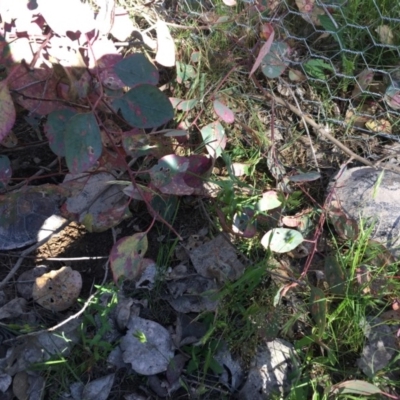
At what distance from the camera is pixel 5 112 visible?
1.17 meters

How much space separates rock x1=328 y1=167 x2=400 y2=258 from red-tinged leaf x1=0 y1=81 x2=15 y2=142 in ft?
2.81

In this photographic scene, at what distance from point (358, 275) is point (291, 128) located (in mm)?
523

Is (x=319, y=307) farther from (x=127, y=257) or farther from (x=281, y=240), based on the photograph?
(x=127, y=257)

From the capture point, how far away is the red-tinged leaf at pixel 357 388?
4.03ft

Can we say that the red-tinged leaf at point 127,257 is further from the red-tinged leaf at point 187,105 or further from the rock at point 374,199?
the rock at point 374,199

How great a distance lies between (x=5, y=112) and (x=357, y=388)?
3.21 ft

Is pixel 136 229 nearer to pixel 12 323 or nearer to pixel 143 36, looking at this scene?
pixel 12 323

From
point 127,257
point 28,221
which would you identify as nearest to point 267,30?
point 127,257

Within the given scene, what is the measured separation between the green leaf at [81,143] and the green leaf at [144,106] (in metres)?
0.12

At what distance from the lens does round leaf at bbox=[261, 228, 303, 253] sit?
1411 millimetres

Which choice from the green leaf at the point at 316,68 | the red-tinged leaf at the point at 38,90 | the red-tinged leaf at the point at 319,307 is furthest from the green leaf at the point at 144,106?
the green leaf at the point at 316,68

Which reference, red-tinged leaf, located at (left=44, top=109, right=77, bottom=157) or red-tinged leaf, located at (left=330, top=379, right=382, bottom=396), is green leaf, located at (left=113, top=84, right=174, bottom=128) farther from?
red-tinged leaf, located at (left=330, top=379, right=382, bottom=396)

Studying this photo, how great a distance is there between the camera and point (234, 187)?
5.06 feet

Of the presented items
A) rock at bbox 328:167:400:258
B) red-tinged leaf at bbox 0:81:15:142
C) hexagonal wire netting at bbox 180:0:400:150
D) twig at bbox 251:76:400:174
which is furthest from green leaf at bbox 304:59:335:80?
red-tinged leaf at bbox 0:81:15:142
